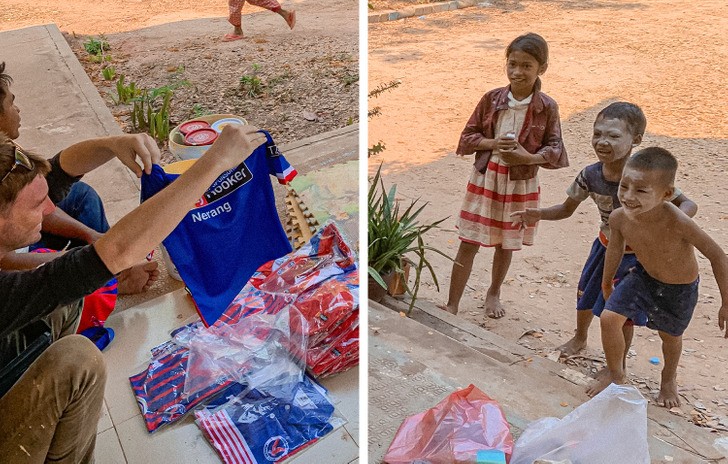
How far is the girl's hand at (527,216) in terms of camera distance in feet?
9.62

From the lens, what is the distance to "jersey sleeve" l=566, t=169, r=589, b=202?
9.09ft

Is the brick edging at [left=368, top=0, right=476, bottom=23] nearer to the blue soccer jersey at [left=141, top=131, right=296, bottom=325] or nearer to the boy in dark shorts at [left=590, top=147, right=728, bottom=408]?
the boy in dark shorts at [left=590, top=147, right=728, bottom=408]

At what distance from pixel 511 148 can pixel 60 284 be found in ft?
6.59

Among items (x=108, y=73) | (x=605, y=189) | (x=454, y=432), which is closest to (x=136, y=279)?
(x=454, y=432)

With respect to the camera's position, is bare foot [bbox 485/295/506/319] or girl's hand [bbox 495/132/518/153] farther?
bare foot [bbox 485/295/506/319]

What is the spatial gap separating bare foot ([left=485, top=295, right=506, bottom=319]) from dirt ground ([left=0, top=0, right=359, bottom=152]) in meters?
1.93

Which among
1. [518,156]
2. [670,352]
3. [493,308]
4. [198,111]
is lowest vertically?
[493,308]

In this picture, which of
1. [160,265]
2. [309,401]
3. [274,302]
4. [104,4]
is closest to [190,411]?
[309,401]

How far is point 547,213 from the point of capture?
293 centimetres

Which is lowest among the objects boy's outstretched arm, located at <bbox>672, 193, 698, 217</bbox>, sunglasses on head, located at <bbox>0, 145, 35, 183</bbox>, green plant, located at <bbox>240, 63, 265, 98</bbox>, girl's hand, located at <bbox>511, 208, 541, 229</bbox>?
green plant, located at <bbox>240, 63, 265, 98</bbox>

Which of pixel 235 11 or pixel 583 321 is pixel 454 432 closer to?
pixel 583 321

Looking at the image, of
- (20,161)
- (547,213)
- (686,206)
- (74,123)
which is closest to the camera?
(20,161)

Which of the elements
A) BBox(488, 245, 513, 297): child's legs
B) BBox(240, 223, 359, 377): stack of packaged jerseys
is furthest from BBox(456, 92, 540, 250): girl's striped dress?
BBox(240, 223, 359, 377): stack of packaged jerseys

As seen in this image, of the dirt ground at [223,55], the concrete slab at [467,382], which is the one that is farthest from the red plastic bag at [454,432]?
the dirt ground at [223,55]
